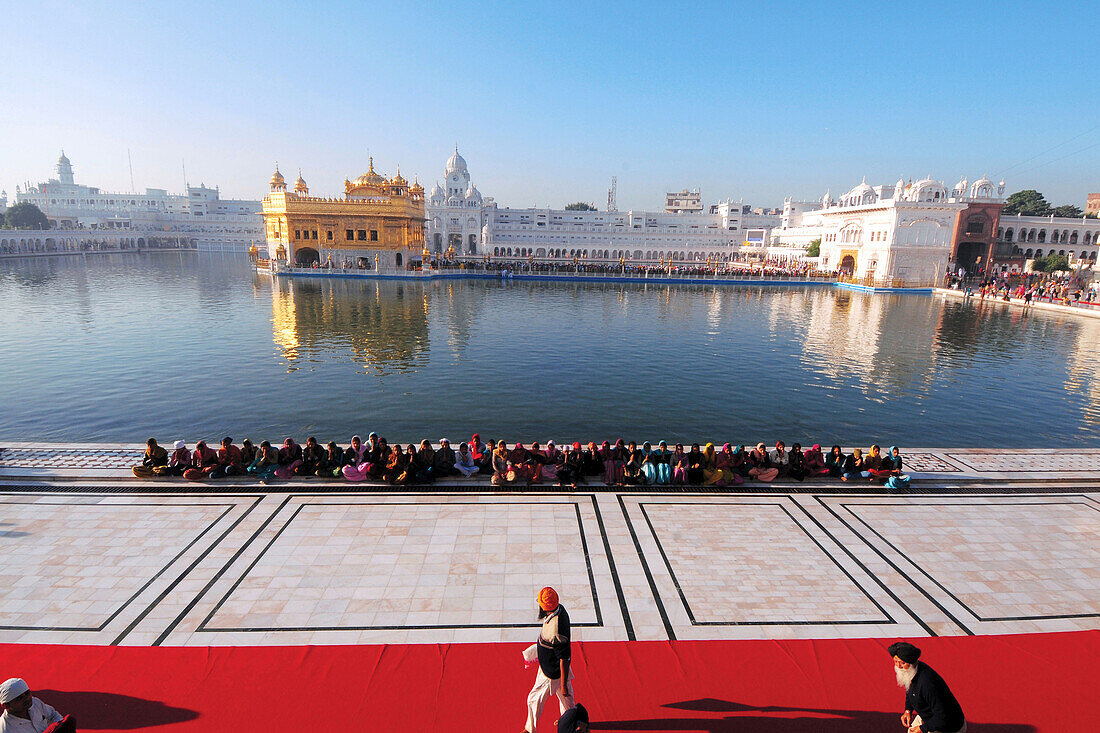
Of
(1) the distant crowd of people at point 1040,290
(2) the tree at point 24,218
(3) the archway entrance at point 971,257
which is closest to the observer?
(1) the distant crowd of people at point 1040,290

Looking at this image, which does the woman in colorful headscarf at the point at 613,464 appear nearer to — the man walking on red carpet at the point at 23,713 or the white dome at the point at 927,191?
the man walking on red carpet at the point at 23,713

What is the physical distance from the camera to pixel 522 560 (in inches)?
236

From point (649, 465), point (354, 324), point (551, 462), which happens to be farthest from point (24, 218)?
point (649, 465)

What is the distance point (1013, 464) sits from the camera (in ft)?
29.9

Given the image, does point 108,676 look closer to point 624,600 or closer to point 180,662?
point 180,662

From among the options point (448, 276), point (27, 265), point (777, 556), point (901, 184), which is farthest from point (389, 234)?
point (777, 556)

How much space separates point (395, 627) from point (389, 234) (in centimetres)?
4506

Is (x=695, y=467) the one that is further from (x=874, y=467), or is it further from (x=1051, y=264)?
(x=1051, y=264)

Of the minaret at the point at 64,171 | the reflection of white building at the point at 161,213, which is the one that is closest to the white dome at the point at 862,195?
the reflection of white building at the point at 161,213

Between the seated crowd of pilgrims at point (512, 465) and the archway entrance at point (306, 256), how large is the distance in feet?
137

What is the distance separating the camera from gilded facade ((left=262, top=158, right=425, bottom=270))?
45375mm

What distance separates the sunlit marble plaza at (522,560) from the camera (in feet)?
16.3

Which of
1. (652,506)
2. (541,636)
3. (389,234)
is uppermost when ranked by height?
(389,234)

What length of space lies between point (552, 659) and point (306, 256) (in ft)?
160
